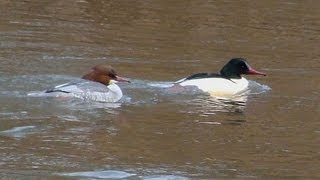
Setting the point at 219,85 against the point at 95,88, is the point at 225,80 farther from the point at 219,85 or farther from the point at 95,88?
the point at 95,88

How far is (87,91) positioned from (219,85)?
2488 mm

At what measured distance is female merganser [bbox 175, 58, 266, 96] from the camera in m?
15.9

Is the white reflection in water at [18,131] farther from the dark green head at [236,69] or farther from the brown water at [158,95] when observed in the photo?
the dark green head at [236,69]

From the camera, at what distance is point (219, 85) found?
16.3 metres

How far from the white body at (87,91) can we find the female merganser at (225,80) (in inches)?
50.2

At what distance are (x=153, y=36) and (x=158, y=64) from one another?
10.3ft

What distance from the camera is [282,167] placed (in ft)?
36.0

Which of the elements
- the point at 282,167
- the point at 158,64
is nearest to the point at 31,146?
the point at 282,167

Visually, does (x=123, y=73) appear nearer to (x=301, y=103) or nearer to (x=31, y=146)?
(x=301, y=103)

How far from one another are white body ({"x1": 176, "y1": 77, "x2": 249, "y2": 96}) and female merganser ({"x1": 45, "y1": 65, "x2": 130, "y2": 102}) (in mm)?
1107

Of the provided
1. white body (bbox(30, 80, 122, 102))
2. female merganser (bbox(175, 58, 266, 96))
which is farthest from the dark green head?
white body (bbox(30, 80, 122, 102))

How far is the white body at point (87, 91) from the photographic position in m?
14.4

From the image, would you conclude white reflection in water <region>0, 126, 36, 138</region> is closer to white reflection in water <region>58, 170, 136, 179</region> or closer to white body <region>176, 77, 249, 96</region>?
white reflection in water <region>58, 170, 136, 179</region>

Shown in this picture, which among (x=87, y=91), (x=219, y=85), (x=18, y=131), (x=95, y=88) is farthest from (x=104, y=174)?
(x=219, y=85)
